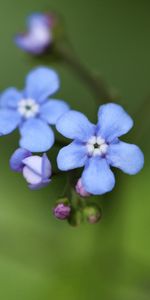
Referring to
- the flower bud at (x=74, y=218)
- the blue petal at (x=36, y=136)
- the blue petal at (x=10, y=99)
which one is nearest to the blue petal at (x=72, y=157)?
the blue petal at (x=36, y=136)

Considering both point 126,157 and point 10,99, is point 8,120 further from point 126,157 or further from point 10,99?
point 126,157

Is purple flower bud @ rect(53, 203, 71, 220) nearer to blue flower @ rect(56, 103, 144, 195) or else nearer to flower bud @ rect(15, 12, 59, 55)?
blue flower @ rect(56, 103, 144, 195)

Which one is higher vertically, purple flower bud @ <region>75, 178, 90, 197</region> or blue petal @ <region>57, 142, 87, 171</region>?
blue petal @ <region>57, 142, 87, 171</region>

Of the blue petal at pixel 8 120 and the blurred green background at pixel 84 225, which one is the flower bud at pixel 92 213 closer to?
the blue petal at pixel 8 120

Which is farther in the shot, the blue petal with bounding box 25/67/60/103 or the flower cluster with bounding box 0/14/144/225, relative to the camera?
the blue petal with bounding box 25/67/60/103

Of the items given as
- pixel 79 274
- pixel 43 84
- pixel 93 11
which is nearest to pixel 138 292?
pixel 79 274

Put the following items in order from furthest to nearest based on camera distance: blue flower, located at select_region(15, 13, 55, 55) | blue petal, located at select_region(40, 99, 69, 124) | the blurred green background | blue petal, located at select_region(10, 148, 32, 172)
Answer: the blurred green background
blue flower, located at select_region(15, 13, 55, 55)
blue petal, located at select_region(40, 99, 69, 124)
blue petal, located at select_region(10, 148, 32, 172)

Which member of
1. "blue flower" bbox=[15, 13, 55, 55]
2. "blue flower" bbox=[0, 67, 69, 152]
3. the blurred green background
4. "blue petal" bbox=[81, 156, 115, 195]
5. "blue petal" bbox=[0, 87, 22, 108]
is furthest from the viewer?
the blurred green background

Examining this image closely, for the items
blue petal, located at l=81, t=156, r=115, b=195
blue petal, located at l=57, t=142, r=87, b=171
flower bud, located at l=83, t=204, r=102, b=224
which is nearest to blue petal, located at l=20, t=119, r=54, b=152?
blue petal, located at l=57, t=142, r=87, b=171
